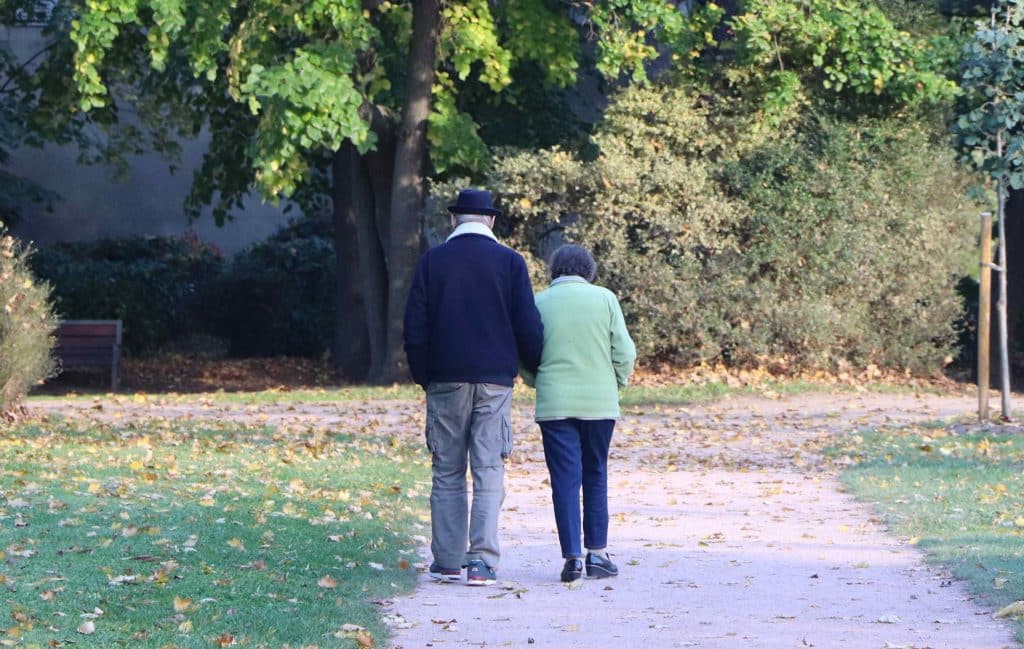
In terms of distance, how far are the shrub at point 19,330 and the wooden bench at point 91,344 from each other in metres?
7.30

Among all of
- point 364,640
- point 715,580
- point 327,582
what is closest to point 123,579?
point 327,582

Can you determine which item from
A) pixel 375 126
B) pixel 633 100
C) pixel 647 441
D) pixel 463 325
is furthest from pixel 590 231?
pixel 463 325

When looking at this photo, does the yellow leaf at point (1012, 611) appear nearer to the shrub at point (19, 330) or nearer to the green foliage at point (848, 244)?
the shrub at point (19, 330)

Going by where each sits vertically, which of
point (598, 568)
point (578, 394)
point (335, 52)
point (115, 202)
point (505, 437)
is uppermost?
point (335, 52)

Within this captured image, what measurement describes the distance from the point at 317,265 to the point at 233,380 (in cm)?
352

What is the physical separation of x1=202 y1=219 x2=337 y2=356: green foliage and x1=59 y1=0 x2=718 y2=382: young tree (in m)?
3.51

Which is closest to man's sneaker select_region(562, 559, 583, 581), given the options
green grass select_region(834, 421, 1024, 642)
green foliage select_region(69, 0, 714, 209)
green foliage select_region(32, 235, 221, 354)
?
green grass select_region(834, 421, 1024, 642)

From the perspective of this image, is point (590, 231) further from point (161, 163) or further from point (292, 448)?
point (161, 163)

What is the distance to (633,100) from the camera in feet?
65.7

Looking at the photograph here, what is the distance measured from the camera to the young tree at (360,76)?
695 inches

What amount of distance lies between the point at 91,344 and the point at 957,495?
46.7ft

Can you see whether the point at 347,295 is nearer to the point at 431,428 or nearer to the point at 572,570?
the point at 431,428

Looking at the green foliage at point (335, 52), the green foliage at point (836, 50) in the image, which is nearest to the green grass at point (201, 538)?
the green foliage at point (335, 52)

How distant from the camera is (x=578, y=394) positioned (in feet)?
25.5
